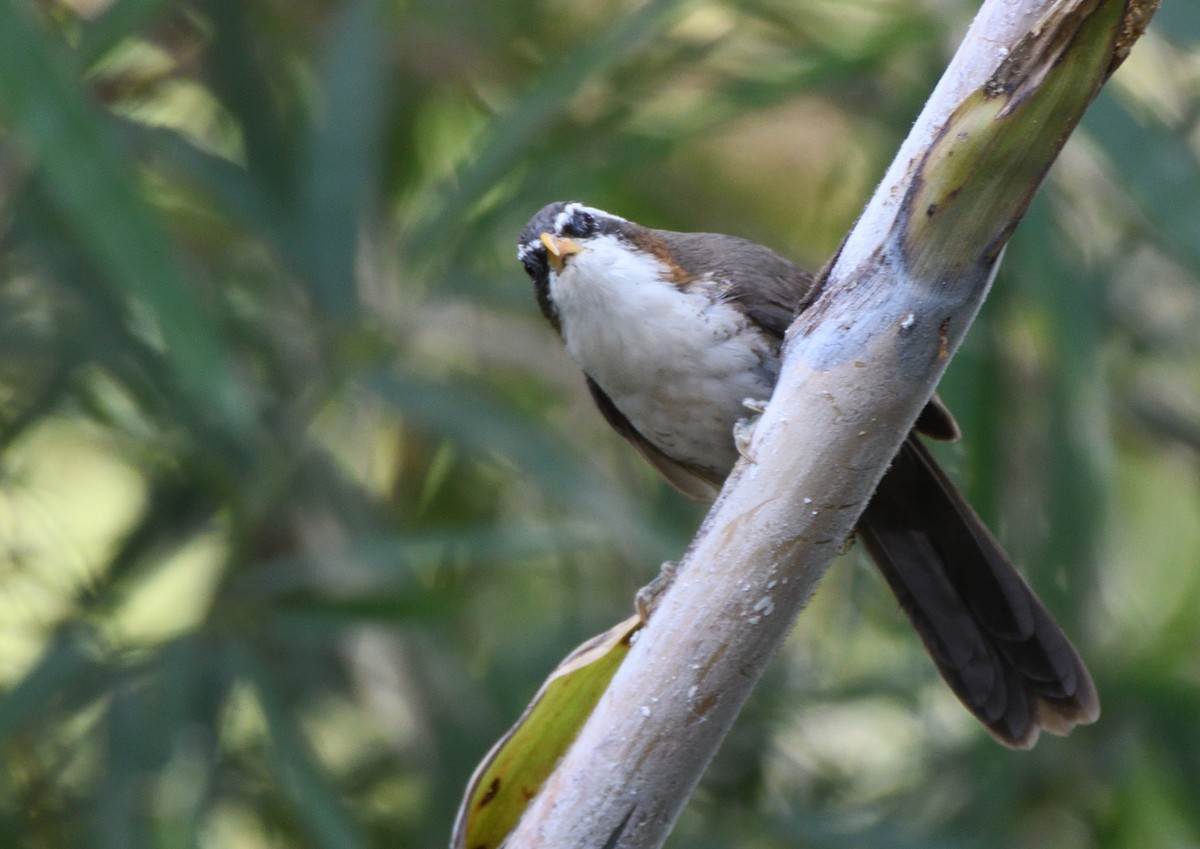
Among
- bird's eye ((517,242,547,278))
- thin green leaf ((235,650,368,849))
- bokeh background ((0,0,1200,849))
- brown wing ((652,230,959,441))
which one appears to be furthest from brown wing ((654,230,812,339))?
thin green leaf ((235,650,368,849))

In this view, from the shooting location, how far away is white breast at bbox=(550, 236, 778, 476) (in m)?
2.85

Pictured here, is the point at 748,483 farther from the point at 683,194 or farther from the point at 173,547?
the point at 683,194

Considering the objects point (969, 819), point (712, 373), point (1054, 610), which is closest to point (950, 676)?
point (712, 373)

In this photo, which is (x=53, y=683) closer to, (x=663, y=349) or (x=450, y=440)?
(x=450, y=440)

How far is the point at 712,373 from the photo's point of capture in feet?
9.37

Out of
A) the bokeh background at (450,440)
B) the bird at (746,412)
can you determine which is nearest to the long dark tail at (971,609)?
the bird at (746,412)

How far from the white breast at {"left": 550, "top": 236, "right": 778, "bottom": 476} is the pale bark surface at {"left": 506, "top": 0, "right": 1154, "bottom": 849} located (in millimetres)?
1052

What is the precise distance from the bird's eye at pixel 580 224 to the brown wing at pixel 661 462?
0.31m

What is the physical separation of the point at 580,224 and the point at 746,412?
0.57 meters

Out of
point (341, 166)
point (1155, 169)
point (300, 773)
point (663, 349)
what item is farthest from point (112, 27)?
point (1155, 169)

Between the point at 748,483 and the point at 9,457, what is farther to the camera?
the point at 9,457

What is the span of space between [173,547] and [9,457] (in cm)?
55

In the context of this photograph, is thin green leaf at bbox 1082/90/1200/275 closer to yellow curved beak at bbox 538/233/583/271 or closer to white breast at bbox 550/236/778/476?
white breast at bbox 550/236/778/476

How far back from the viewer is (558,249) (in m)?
2.99
